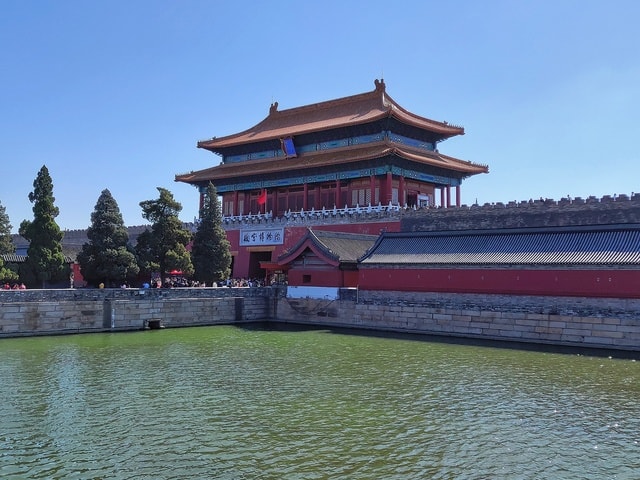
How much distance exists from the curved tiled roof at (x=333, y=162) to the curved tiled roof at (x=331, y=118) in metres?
1.79

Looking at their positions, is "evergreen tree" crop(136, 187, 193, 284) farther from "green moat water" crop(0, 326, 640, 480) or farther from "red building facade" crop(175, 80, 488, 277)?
"green moat water" crop(0, 326, 640, 480)

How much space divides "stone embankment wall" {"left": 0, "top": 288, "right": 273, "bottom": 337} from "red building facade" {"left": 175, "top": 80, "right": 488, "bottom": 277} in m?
9.33

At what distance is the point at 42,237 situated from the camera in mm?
Answer: 29828

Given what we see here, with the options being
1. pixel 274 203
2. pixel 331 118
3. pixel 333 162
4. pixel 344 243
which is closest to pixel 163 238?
pixel 344 243

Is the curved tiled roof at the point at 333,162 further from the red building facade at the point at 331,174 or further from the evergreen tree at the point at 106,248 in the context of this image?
the evergreen tree at the point at 106,248

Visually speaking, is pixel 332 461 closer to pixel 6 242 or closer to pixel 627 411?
pixel 627 411

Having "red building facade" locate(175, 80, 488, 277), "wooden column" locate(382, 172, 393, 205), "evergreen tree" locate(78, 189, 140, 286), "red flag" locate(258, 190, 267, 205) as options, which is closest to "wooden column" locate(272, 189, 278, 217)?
"red building facade" locate(175, 80, 488, 277)

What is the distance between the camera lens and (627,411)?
14.1 m

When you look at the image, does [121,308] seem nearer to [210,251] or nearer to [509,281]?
[210,251]

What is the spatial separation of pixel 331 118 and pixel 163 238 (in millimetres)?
19955

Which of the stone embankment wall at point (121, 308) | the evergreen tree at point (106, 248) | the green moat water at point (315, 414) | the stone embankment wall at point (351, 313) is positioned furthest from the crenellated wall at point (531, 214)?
the evergreen tree at point (106, 248)

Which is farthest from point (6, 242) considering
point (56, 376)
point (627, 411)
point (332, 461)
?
point (627, 411)

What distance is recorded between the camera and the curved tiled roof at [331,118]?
45284 millimetres

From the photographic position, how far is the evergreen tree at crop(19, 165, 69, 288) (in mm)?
29641
